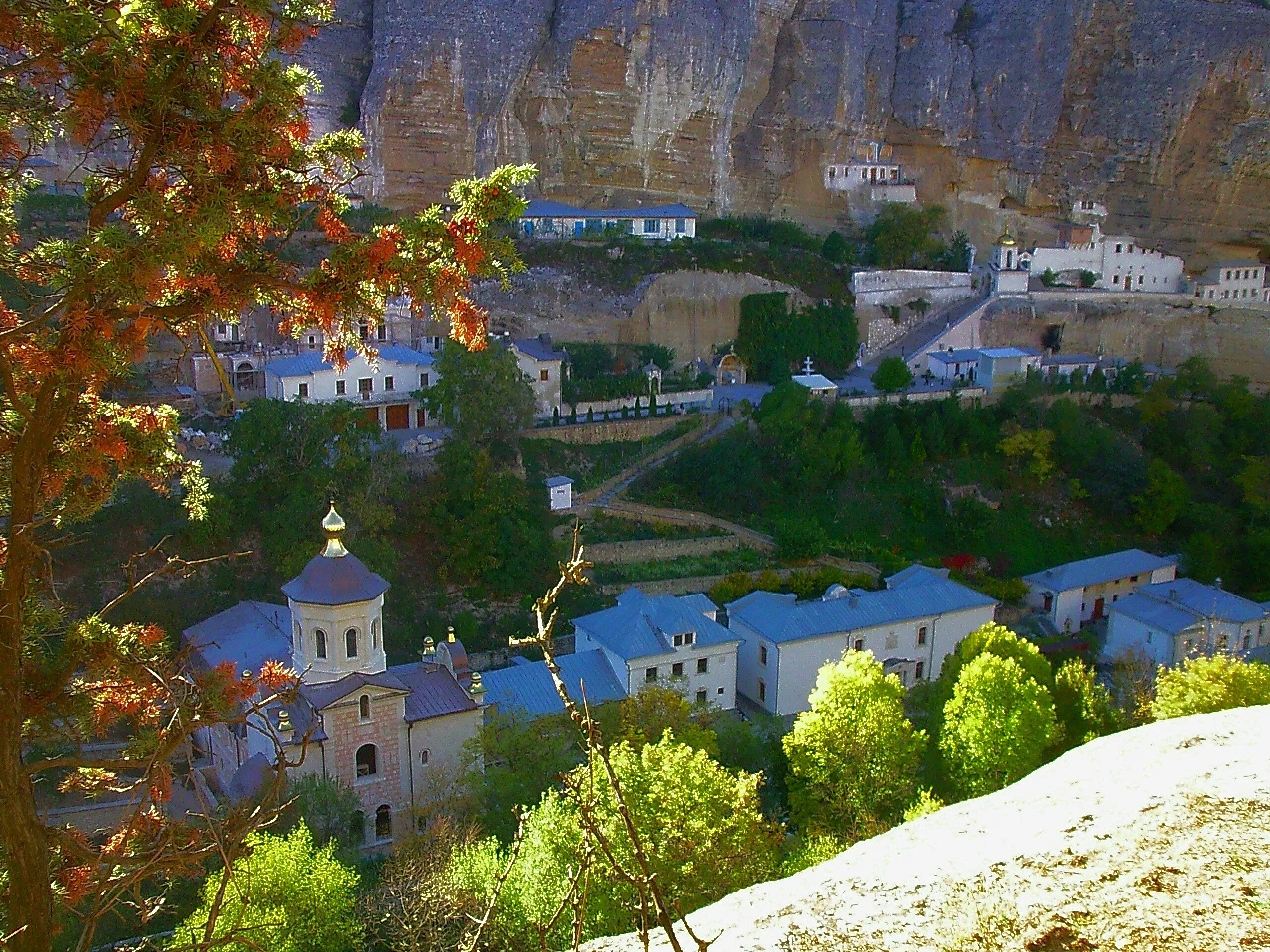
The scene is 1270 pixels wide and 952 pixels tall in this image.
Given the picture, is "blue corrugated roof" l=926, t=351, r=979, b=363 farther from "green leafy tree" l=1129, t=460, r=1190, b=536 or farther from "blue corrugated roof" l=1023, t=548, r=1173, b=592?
"blue corrugated roof" l=1023, t=548, r=1173, b=592

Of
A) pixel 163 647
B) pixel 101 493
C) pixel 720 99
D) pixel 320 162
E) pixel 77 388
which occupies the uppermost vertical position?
pixel 720 99

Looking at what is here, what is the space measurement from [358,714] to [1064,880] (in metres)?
10.1

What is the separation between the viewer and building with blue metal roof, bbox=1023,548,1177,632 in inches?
868

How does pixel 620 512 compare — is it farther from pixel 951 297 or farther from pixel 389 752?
pixel 951 297

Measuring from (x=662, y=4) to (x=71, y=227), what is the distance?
47.9 ft

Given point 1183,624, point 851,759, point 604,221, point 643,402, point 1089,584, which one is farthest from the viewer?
point 604,221

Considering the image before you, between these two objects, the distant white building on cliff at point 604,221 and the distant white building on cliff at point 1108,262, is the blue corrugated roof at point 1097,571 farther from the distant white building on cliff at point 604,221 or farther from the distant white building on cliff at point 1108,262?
the distant white building on cliff at point 604,221

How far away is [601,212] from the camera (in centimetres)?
2969

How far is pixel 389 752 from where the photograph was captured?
42.4ft

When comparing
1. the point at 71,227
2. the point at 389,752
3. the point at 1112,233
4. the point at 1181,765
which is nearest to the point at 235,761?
the point at 389,752

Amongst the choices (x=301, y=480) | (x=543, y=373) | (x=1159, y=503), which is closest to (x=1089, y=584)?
(x=1159, y=503)

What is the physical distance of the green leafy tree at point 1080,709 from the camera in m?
14.3

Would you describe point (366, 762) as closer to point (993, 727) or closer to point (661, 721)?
point (661, 721)

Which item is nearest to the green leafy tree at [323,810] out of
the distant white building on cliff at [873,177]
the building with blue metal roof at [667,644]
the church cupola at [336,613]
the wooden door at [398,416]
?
the church cupola at [336,613]
